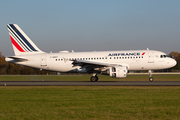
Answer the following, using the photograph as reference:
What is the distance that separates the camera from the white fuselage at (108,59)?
3098cm

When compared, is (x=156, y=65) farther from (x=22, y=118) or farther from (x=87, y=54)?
(x=22, y=118)

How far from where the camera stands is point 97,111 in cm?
1000

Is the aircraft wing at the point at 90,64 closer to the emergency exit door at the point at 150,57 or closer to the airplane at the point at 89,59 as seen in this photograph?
the airplane at the point at 89,59

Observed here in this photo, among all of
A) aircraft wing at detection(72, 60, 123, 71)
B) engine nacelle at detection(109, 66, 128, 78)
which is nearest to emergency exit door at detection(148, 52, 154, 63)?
engine nacelle at detection(109, 66, 128, 78)

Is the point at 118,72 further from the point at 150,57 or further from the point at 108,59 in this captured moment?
the point at 150,57

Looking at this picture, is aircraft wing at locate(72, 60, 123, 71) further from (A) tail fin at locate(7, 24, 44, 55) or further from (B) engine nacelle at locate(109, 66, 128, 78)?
(A) tail fin at locate(7, 24, 44, 55)

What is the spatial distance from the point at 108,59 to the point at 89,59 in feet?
8.82

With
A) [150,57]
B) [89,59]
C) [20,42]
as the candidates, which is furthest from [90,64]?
[20,42]

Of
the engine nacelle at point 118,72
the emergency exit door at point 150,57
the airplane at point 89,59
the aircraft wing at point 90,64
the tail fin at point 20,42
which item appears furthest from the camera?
the tail fin at point 20,42

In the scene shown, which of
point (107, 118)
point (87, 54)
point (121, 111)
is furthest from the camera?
point (87, 54)

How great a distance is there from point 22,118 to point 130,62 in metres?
23.6

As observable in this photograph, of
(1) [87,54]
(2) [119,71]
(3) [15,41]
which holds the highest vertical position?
(3) [15,41]

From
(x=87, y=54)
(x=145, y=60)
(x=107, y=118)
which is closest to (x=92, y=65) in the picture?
(x=87, y=54)

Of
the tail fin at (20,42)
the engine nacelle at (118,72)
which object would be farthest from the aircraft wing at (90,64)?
the tail fin at (20,42)
